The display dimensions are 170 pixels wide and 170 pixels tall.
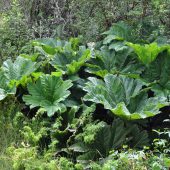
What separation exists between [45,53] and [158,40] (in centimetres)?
168

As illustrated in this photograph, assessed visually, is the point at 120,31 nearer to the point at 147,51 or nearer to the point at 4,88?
the point at 147,51

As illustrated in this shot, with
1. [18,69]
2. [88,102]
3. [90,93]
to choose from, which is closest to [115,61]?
[88,102]

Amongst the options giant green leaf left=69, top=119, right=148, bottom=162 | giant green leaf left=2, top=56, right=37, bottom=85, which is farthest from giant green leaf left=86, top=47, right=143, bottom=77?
giant green leaf left=69, top=119, right=148, bottom=162

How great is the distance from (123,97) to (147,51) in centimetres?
72

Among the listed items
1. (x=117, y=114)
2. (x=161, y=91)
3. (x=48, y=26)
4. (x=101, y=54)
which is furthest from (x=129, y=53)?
(x=48, y=26)

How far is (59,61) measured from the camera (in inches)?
222

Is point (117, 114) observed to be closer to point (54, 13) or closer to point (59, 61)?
point (59, 61)

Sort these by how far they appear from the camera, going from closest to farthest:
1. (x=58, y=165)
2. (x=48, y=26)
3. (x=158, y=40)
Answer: (x=58, y=165) < (x=158, y=40) < (x=48, y=26)

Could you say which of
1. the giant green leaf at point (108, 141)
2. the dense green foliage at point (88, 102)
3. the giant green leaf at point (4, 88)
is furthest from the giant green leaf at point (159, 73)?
the giant green leaf at point (4, 88)

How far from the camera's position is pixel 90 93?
Answer: 4.77 meters

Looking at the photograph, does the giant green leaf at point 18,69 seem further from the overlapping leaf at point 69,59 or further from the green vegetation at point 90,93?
the overlapping leaf at point 69,59

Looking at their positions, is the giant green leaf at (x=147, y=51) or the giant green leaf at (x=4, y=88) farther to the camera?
the giant green leaf at (x=4, y=88)

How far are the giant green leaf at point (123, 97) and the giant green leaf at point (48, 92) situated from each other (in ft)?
1.23

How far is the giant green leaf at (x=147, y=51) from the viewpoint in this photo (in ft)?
16.9
